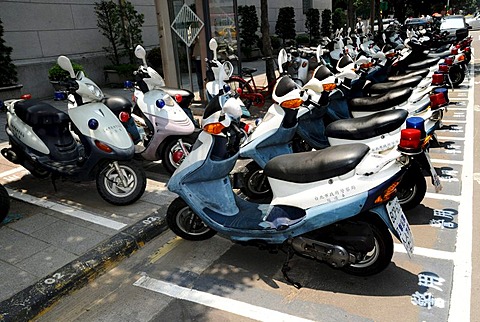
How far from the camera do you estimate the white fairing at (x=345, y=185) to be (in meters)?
2.90

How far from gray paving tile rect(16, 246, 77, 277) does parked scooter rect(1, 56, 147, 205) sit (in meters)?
0.92

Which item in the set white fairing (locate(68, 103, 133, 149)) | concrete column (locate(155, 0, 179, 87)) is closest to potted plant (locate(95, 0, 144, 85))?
concrete column (locate(155, 0, 179, 87))

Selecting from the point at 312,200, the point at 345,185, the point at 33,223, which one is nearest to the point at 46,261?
the point at 33,223

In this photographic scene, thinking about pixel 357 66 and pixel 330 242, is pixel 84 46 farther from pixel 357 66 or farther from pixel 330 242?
pixel 330 242

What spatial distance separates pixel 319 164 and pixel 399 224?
0.72 meters

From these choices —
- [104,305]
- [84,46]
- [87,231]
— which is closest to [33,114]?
[87,231]

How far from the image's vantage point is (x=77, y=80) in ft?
15.3

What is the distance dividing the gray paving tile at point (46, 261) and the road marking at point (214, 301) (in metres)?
0.73

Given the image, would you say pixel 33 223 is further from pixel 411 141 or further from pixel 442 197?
pixel 442 197

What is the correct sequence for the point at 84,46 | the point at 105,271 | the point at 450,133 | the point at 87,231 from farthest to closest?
the point at 84,46
the point at 450,133
the point at 87,231
the point at 105,271

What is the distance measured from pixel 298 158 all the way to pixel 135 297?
169 centimetres

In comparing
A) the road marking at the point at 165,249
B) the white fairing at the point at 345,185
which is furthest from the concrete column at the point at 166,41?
the white fairing at the point at 345,185

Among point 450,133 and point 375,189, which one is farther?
point 450,133

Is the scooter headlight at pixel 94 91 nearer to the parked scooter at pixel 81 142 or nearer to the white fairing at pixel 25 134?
the parked scooter at pixel 81 142
